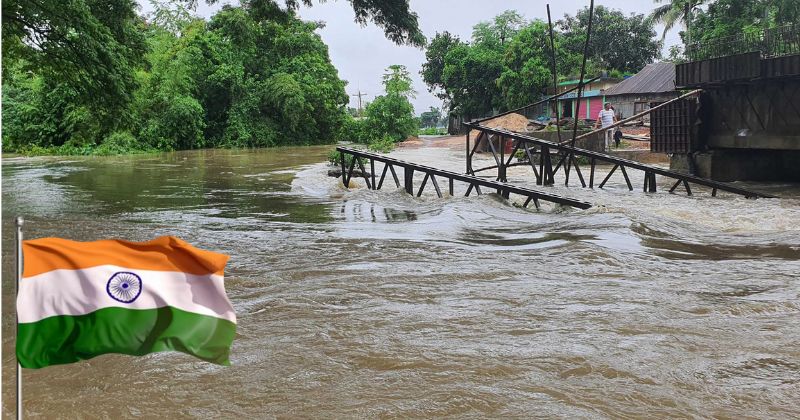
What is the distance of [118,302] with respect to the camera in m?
2.82

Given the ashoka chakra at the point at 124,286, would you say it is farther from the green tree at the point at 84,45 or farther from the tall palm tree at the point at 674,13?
the tall palm tree at the point at 674,13

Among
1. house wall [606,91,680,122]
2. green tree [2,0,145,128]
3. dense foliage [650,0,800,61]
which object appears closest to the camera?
green tree [2,0,145,128]

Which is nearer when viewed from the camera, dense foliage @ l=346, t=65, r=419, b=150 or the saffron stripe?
the saffron stripe

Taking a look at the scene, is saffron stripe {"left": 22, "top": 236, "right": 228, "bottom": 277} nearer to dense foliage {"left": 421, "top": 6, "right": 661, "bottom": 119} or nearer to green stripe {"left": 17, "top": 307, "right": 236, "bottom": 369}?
green stripe {"left": 17, "top": 307, "right": 236, "bottom": 369}

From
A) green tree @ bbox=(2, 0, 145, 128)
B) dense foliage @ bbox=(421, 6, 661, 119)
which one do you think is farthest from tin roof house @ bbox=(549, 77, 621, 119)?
green tree @ bbox=(2, 0, 145, 128)

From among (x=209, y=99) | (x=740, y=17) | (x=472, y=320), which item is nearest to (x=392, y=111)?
(x=209, y=99)

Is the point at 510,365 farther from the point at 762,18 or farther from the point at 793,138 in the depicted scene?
the point at 762,18

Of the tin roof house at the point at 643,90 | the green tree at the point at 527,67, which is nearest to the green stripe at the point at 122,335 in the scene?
the tin roof house at the point at 643,90

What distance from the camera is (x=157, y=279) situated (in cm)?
283

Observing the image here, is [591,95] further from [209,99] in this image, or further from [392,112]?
[209,99]

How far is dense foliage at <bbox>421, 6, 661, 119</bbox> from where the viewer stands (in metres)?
46.9

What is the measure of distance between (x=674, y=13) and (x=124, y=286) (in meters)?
48.7

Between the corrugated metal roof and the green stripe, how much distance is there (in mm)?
38690

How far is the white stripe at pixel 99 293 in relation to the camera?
274cm
